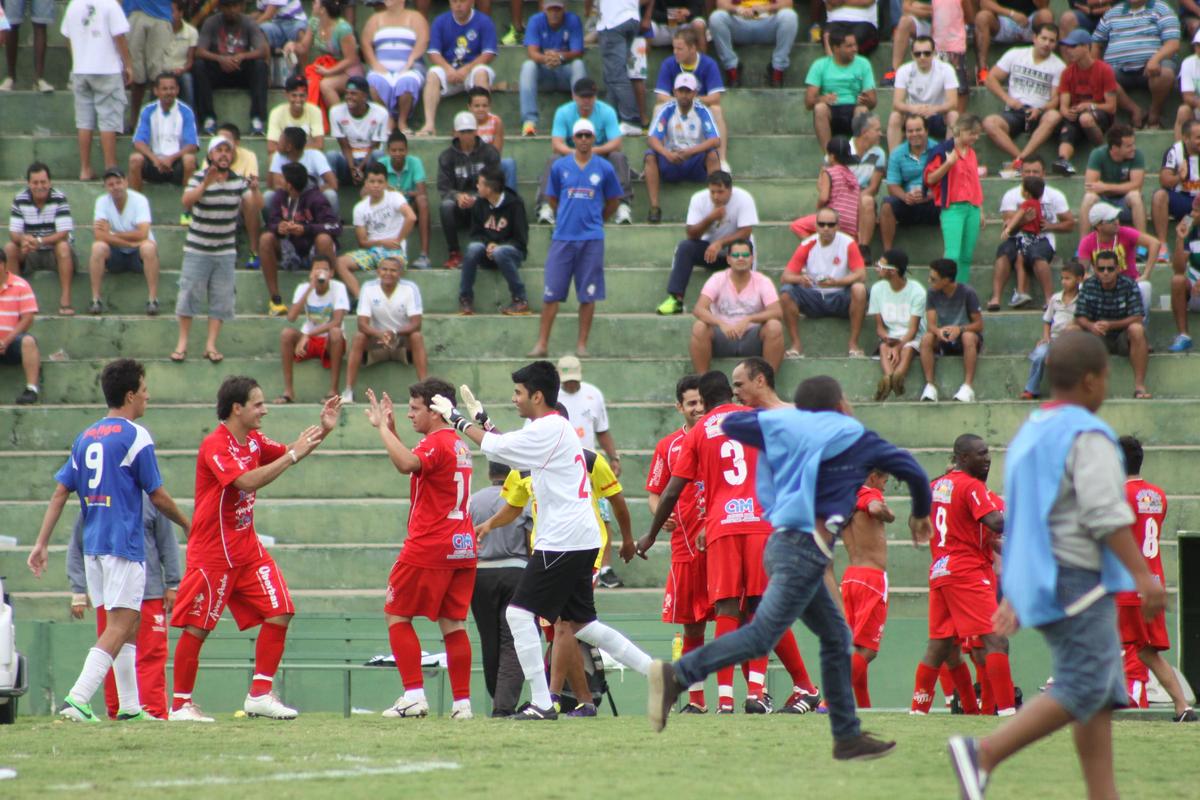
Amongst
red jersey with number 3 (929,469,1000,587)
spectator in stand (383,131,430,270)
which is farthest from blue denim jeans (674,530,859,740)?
spectator in stand (383,131,430,270)

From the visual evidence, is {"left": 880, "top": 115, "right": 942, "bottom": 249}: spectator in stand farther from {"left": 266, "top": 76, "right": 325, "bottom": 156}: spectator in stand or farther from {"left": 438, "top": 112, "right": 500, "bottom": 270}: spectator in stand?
{"left": 266, "top": 76, "right": 325, "bottom": 156}: spectator in stand

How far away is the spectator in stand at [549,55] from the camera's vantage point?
1886 cm

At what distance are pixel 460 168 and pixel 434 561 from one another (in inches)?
325

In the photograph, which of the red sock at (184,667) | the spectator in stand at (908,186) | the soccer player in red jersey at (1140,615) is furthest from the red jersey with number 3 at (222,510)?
the spectator in stand at (908,186)

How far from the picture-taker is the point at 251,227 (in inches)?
687

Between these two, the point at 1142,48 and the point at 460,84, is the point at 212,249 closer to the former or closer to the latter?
the point at 460,84

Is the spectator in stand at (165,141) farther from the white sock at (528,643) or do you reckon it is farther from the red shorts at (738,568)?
the white sock at (528,643)

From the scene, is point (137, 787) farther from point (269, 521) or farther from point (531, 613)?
point (269, 521)

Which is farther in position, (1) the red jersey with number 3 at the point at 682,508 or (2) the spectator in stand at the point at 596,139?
(2) the spectator in stand at the point at 596,139

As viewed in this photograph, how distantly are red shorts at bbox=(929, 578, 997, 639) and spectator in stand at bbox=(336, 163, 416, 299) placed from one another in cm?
817

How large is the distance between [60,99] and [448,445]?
475 inches

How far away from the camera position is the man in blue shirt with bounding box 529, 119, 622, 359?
16078 millimetres

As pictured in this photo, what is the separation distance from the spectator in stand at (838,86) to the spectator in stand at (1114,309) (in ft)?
13.2

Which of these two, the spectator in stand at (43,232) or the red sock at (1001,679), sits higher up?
the spectator in stand at (43,232)
